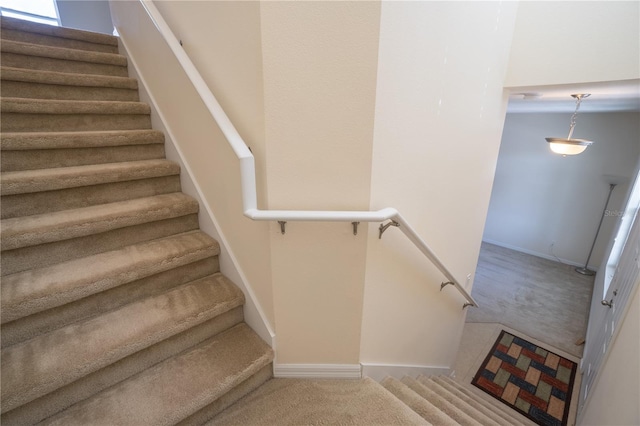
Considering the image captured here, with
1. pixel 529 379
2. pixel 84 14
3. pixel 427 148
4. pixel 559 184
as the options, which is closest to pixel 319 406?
pixel 427 148

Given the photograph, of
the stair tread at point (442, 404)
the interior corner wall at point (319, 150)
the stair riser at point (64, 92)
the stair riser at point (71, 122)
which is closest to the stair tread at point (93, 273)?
the interior corner wall at point (319, 150)

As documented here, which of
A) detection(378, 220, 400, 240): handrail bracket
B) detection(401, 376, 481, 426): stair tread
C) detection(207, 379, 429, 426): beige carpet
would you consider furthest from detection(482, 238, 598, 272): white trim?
detection(378, 220, 400, 240): handrail bracket

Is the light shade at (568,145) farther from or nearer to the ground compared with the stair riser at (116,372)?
farther from the ground

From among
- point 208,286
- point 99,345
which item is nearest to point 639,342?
point 208,286

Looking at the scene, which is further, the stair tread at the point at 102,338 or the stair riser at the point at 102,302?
the stair riser at the point at 102,302

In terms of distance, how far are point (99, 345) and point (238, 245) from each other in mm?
627

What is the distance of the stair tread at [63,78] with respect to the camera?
1590 millimetres

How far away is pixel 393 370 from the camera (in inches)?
63.3

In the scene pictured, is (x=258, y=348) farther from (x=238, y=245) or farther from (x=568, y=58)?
(x=568, y=58)

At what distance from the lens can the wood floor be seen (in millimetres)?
3525

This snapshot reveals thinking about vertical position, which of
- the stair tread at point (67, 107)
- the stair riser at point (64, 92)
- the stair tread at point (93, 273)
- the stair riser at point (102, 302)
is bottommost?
the stair riser at point (102, 302)

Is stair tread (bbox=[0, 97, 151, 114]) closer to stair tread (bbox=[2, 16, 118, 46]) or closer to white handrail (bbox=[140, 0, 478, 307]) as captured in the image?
stair tread (bbox=[2, 16, 118, 46])

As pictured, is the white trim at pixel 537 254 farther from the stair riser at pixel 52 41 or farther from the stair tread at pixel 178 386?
the stair riser at pixel 52 41

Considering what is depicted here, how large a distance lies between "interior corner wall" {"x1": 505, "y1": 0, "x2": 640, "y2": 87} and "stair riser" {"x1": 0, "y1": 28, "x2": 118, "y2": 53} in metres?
2.83
